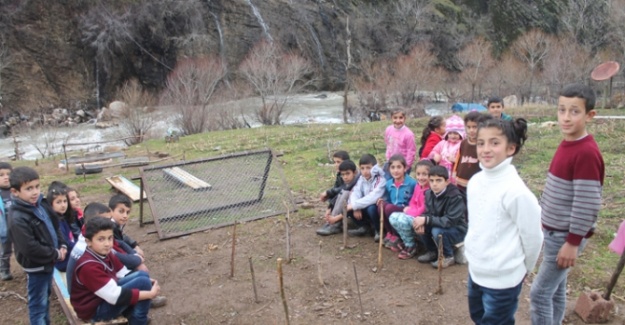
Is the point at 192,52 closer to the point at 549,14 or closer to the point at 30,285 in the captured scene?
the point at 30,285

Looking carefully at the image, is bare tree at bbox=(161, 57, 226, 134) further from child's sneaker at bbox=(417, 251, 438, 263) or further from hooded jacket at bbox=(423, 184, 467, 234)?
hooded jacket at bbox=(423, 184, 467, 234)

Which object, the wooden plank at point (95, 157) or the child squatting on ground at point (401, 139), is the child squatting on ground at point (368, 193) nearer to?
the child squatting on ground at point (401, 139)

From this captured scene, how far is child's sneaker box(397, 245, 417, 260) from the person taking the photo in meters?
4.86

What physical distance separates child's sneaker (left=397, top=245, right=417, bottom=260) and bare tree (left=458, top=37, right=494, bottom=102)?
2617cm

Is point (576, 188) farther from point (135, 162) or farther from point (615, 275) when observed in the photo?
point (135, 162)

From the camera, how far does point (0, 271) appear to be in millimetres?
4949

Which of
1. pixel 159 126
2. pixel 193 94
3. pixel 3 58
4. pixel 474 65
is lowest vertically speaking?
pixel 159 126

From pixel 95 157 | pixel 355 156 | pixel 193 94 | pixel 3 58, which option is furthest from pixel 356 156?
pixel 3 58

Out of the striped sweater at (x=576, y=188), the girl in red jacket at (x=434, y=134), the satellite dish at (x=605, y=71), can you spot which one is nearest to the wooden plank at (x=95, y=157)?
the girl in red jacket at (x=434, y=134)

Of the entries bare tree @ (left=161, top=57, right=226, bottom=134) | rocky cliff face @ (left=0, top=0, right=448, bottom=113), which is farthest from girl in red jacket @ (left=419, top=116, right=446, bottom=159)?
rocky cliff face @ (left=0, top=0, right=448, bottom=113)

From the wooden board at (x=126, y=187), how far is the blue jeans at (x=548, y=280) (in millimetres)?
6481

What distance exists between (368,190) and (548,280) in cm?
268

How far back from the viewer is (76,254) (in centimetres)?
324

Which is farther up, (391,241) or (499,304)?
(499,304)
